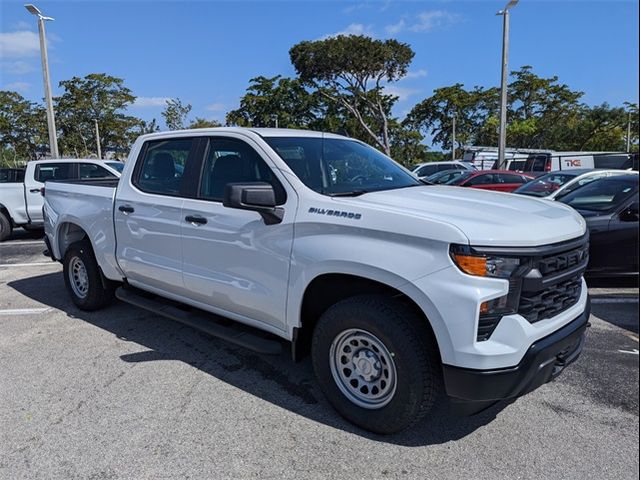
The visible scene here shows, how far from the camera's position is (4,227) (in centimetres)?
1059

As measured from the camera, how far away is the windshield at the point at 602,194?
5.81 m

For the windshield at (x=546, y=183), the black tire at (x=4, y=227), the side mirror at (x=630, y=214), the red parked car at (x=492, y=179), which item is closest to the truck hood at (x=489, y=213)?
the side mirror at (x=630, y=214)

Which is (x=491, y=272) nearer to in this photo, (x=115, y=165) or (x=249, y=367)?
(x=249, y=367)

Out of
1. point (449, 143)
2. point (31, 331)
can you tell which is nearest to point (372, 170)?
point (31, 331)

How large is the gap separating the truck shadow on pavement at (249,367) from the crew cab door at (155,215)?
0.55 metres

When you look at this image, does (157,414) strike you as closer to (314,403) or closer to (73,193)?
(314,403)

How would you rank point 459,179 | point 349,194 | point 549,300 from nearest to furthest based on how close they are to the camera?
1. point 549,300
2. point 349,194
3. point 459,179

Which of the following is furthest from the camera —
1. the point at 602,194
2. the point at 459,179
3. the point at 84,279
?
the point at 459,179

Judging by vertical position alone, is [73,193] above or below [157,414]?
above

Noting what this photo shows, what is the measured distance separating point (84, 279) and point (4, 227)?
22.8 ft

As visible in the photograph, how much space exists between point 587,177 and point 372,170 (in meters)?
5.72

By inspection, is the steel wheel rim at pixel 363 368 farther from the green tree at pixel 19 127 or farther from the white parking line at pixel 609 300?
the green tree at pixel 19 127

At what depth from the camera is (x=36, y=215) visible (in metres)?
10.7

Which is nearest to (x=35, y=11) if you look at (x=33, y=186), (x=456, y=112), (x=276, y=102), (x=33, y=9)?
(x=33, y=9)
